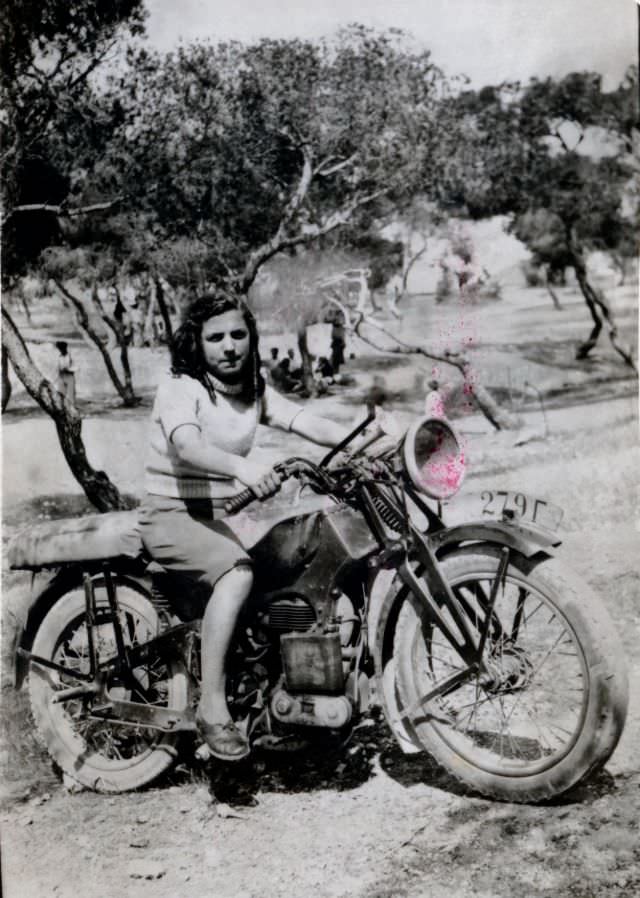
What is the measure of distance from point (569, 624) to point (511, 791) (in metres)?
A: 0.63

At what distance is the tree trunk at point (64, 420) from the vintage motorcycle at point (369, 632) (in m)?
0.15

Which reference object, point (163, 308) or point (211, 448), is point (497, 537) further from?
point (163, 308)

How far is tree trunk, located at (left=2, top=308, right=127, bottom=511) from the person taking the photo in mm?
3471

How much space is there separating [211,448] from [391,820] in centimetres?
143

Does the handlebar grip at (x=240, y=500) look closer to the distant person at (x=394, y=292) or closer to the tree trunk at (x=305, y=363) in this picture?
the tree trunk at (x=305, y=363)

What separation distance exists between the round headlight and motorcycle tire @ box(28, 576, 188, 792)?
46.2 inches

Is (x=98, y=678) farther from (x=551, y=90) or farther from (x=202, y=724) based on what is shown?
(x=551, y=90)

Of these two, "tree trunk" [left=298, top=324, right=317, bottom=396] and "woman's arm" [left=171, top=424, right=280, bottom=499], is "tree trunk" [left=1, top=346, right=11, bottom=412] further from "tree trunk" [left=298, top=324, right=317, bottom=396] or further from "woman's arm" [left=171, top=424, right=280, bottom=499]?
"tree trunk" [left=298, top=324, right=317, bottom=396]

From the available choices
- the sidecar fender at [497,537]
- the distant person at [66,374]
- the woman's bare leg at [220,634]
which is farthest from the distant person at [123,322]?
the sidecar fender at [497,537]

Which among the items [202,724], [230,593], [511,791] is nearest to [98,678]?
[202,724]

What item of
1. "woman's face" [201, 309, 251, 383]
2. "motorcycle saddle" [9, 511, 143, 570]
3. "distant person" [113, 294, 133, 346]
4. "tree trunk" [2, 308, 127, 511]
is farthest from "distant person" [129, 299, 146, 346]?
"motorcycle saddle" [9, 511, 143, 570]

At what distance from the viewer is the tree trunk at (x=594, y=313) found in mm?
3201

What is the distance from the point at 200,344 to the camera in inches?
127

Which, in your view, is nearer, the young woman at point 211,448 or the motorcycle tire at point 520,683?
the motorcycle tire at point 520,683
